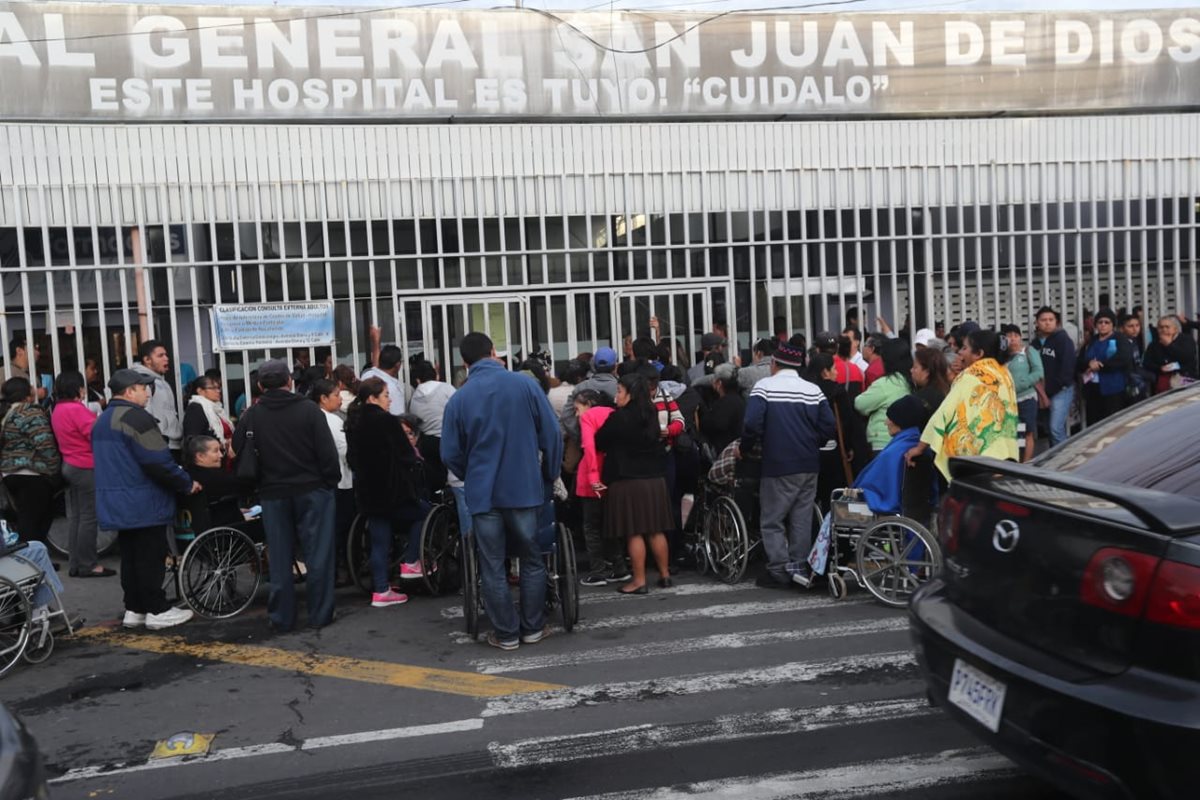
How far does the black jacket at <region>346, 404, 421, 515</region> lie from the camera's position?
820cm

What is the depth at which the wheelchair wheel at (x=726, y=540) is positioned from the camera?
8.55m

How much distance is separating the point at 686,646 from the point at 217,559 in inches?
137

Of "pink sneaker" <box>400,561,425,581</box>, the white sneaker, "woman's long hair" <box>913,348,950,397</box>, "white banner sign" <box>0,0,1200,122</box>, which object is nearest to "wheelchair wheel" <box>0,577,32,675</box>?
the white sneaker

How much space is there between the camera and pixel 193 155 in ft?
41.1

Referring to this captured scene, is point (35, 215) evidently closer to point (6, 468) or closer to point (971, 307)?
point (6, 468)

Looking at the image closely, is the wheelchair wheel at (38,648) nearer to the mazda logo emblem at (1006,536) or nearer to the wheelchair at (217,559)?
the wheelchair at (217,559)

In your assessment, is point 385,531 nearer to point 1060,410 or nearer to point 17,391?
point 17,391

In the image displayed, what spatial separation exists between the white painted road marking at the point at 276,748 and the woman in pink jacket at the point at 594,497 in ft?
10.3

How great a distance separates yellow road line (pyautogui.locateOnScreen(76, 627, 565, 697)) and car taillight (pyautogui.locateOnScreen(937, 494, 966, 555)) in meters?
2.50

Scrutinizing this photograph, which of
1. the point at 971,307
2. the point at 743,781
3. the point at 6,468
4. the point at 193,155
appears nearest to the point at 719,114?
the point at 971,307

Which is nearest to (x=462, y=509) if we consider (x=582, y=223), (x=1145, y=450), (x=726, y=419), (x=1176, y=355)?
(x=726, y=419)

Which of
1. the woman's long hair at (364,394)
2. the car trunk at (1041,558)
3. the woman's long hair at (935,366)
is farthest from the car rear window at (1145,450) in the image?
the woman's long hair at (364,394)

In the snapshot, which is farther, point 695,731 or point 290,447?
point 290,447

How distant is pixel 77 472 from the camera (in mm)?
9773
